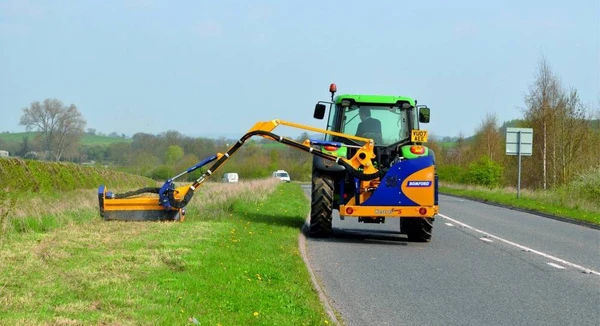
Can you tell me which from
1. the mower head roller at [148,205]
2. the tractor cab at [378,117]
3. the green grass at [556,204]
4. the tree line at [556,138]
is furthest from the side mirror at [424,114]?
the tree line at [556,138]

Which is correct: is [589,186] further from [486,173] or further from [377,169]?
[377,169]

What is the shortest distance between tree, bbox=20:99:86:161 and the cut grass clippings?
13.3 meters

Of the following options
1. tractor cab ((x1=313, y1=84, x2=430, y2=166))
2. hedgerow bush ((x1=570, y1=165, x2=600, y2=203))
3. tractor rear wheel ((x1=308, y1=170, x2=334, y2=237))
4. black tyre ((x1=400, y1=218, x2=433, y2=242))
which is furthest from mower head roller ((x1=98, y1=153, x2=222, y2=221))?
hedgerow bush ((x1=570, y1=165, x2=600, y2=203))

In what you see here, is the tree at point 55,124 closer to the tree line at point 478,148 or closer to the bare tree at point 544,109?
the tree line at point 478,148

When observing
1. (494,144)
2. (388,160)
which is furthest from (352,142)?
(494,144)

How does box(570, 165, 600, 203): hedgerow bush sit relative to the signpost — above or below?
below

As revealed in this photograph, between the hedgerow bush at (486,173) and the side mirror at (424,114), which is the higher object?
the side mirror at (424,114)

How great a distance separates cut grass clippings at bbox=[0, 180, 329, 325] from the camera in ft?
22.2

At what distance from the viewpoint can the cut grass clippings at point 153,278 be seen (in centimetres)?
677

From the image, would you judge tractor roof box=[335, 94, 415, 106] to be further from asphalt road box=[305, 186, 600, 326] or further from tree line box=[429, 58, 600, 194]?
tree line box=[429, 58, 600, 194]

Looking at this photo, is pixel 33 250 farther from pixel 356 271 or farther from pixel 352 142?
pixel 352 142

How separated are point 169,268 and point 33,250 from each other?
6.73 ft

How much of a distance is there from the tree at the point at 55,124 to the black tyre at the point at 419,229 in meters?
15.7

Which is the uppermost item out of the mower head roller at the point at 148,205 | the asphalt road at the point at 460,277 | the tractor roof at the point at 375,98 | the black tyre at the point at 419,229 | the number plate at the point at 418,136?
A: the tractor roof at the point at 375,98
